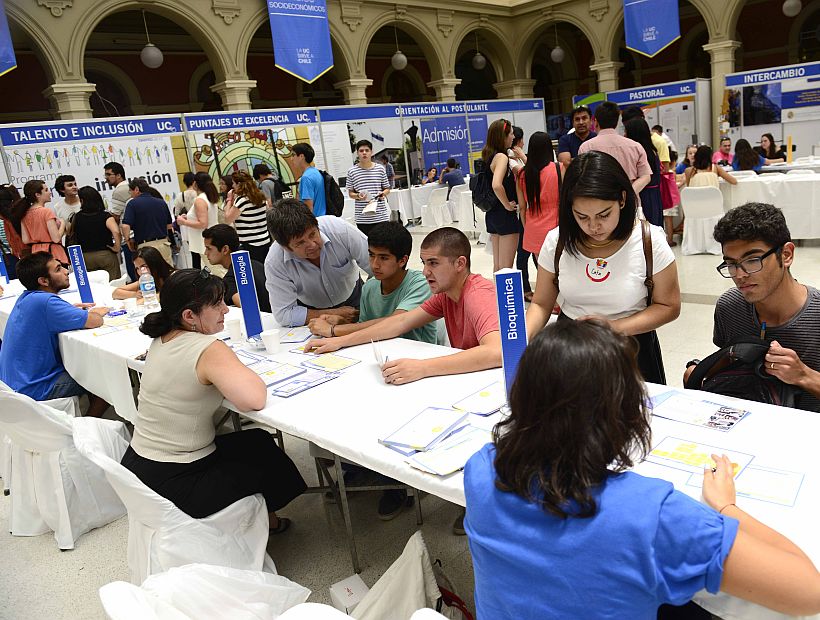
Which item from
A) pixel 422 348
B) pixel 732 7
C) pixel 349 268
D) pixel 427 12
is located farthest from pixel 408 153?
pixel 422 348

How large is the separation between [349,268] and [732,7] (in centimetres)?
1301

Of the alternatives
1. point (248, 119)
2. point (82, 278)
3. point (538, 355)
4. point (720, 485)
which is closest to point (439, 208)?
point (248, 119)

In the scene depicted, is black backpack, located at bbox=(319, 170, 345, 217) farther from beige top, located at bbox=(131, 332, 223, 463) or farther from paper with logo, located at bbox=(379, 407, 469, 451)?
paper with logo, located at bbox=(379, 407, 469, 451)

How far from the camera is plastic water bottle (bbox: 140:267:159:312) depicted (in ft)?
12.9

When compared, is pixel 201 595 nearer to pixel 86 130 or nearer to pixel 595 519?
pixel 595 519

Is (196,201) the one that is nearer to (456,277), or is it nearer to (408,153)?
(456,277)

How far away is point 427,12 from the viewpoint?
14.3 m

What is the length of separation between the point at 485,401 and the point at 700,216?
18.1 ft

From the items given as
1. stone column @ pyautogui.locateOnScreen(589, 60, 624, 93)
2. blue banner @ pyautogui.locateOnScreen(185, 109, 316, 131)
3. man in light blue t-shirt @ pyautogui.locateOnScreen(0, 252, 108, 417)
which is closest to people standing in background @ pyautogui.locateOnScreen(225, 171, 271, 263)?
man in light blue t-shirt @ pyautogui.locateOnScreen(0, 252, 108, 417)

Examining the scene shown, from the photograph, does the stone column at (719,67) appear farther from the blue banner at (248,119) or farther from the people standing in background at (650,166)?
the people standing in background at (650,166)

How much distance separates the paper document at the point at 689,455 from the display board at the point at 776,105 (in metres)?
11.6

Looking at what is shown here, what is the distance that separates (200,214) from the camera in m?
6.71

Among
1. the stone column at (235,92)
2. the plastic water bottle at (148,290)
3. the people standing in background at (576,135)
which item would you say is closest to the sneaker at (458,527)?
the plastic water bottle at (148,290)

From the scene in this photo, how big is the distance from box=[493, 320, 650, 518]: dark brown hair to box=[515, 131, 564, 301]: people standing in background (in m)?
3.40
